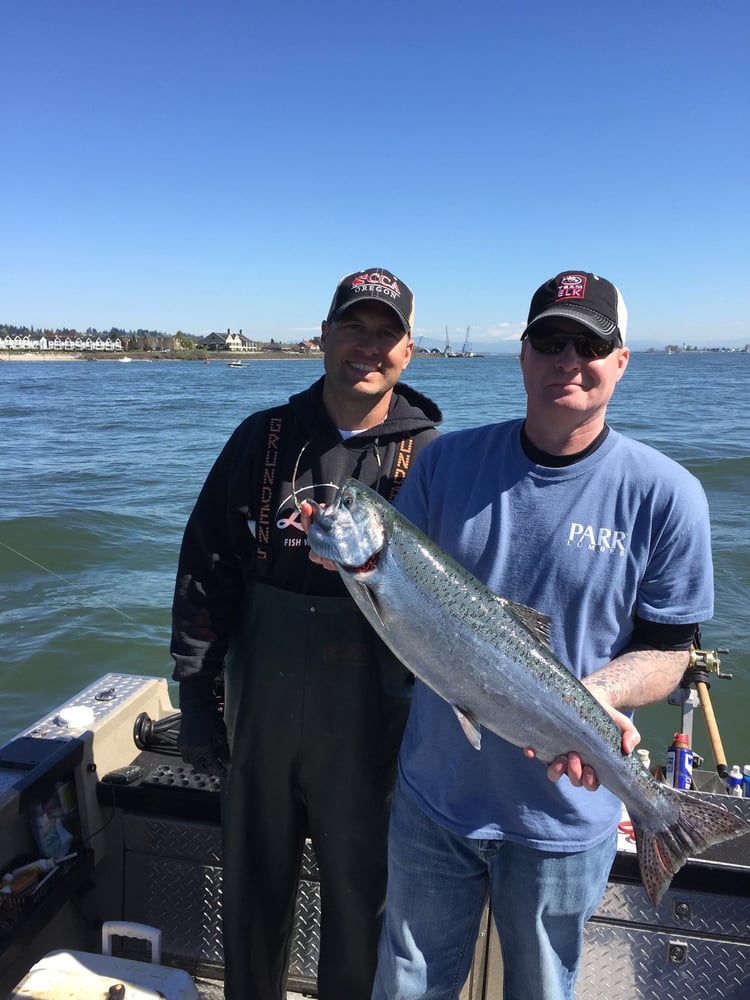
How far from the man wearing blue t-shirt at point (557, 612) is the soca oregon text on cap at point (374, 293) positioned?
73cm

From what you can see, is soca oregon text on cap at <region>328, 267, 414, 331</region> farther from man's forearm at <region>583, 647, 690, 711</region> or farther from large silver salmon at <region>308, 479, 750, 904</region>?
man's forearm at <region>583, 647, 690, 711</region>

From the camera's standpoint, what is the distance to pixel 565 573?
2.36 metres

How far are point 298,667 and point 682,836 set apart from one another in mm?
1545

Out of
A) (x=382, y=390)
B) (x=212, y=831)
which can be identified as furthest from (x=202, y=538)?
(x=212, y=831)

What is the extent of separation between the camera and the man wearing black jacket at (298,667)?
2.96 metres

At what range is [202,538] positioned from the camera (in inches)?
122

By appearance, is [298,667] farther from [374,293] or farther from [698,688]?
[698,688]

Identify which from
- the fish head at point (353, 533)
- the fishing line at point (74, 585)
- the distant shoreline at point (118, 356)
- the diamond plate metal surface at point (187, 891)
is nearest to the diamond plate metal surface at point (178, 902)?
the diamond plate metal surface at point (187, 891)

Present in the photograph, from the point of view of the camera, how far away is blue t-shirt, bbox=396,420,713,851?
2340 millimetres

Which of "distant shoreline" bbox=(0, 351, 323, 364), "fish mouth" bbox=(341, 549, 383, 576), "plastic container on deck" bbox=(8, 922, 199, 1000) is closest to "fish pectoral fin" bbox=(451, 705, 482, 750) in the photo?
"fish mouth" bbox=(341, 549, 383, 576)

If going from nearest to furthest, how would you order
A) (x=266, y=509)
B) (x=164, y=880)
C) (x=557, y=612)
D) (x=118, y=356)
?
(x=557, y=612), (x=266, y=509), (x=164, y=880), (x=118, y=356)

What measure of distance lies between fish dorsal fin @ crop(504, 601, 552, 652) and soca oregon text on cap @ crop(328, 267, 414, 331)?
140cm

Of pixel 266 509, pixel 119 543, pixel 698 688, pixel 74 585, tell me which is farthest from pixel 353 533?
pixel 119 543

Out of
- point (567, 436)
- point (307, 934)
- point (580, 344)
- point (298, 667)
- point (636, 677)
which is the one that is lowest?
point (307, 934)
